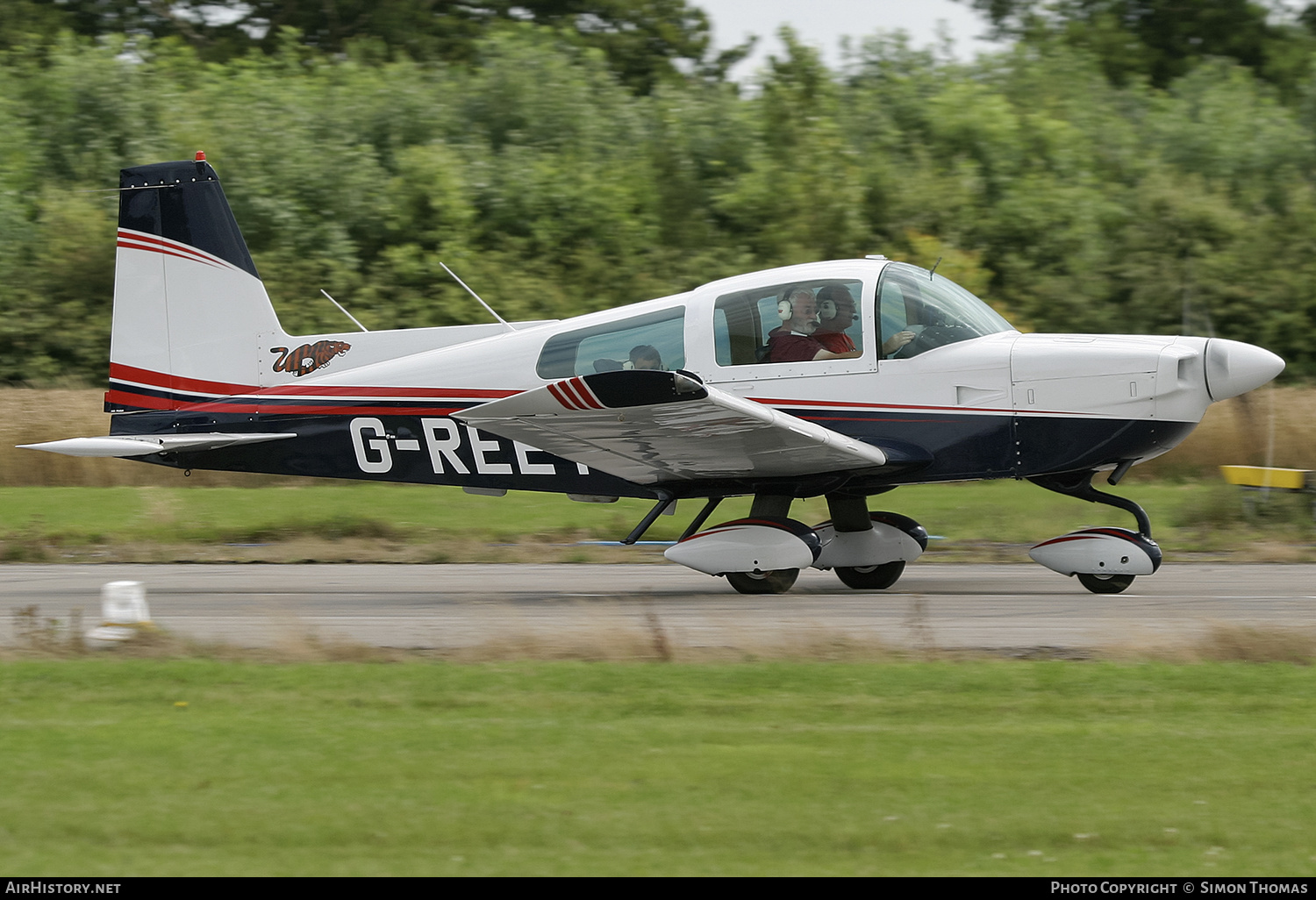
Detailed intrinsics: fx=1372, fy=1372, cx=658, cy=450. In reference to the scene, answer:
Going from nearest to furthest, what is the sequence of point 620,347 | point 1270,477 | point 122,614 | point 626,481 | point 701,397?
point 122,614
point 701,397
point 620,347
point 626,481
point 1270,477

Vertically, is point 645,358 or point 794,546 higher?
point 645,358

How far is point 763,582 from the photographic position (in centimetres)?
992

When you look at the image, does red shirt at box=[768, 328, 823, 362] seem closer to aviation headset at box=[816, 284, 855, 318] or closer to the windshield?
aviation headset at box=[816, 284, 855, 318]

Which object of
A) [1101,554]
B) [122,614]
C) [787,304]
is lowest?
[1101,554]

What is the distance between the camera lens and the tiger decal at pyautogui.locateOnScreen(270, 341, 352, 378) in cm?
1079

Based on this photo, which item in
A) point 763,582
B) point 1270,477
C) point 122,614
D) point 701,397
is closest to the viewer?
point 122,614

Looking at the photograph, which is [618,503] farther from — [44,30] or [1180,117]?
[44,30]

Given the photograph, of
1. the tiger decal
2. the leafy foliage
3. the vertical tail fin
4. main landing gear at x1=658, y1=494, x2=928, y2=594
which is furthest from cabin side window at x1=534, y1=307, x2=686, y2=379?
the leafy foliage

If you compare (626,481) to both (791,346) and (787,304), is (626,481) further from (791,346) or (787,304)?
(787,304)

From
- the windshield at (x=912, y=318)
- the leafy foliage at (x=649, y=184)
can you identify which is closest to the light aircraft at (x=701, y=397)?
the windshield at (x=912, y=318)

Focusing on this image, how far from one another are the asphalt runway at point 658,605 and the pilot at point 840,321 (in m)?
1.79

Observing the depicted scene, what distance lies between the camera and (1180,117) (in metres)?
29.4

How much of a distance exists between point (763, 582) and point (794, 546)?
55 cm

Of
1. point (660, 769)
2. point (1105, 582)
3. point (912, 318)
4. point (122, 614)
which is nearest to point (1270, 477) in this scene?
point (1105, 582)
